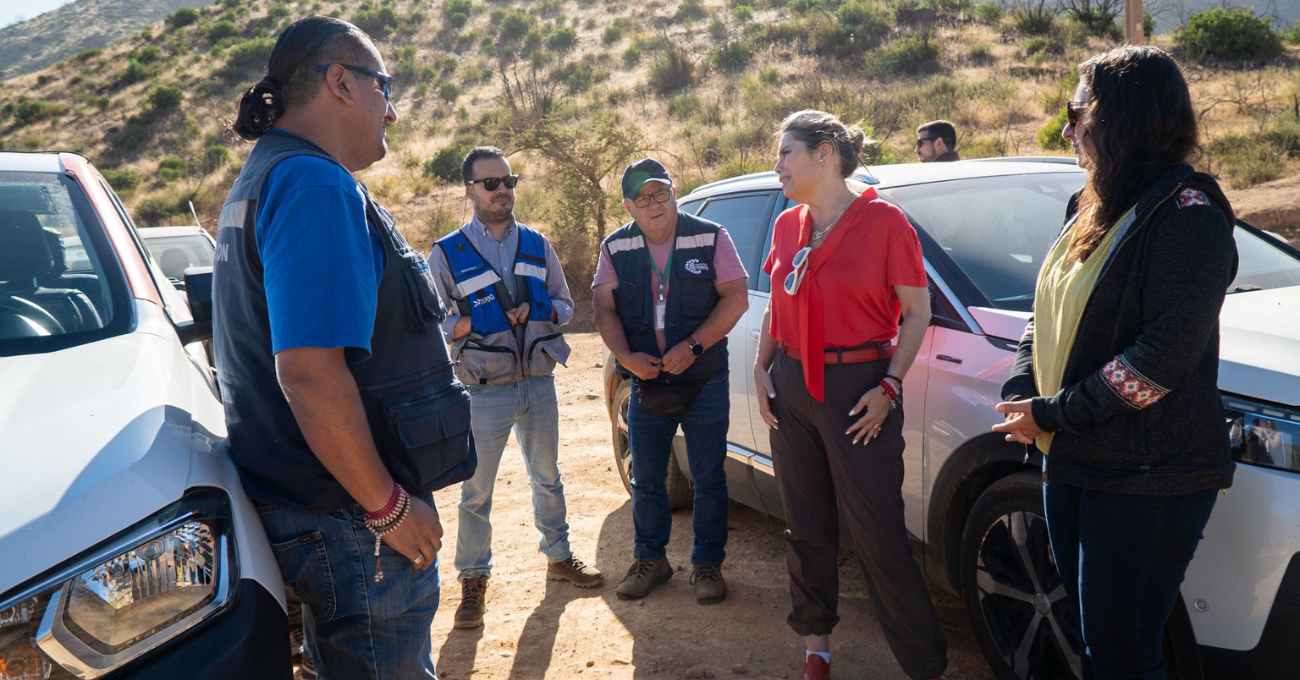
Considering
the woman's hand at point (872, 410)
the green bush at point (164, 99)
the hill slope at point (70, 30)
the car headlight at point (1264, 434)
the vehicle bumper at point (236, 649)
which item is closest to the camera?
the vehicle bumper at point (236, 649)

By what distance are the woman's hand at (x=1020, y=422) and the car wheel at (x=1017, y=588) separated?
15.4 inches

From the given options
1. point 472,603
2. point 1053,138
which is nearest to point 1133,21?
point 472,603

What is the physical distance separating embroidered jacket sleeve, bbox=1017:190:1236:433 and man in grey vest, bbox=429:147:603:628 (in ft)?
Answer: 8.98

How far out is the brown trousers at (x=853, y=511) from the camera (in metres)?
3.13

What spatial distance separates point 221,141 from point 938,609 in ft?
113

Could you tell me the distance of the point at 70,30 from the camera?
72188mm

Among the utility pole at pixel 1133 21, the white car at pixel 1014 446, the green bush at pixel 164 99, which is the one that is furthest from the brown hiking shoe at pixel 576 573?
the green bush at pixel 164 99

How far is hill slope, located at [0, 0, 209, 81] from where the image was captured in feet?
223

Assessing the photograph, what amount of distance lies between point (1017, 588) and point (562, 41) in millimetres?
38727

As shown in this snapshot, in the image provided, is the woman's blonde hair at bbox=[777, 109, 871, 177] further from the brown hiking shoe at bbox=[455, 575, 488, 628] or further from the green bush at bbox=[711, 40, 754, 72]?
the green bush at bbox=[711, 40, 754, 72]

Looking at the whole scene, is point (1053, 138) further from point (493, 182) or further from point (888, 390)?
point (888, 390)

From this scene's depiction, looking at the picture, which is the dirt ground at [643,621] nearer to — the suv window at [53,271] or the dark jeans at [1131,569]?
the dark jeans at [1131,569]

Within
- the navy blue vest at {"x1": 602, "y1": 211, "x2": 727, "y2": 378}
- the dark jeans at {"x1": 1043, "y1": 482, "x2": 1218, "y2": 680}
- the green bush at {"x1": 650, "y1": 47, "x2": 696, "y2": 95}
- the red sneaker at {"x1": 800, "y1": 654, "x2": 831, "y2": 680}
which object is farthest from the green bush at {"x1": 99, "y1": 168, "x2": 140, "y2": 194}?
the dark jeans at {"x1": 1043, "y1": 482, "x2": 1218, "y2": 680}

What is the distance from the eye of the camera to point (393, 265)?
6.68 ft
